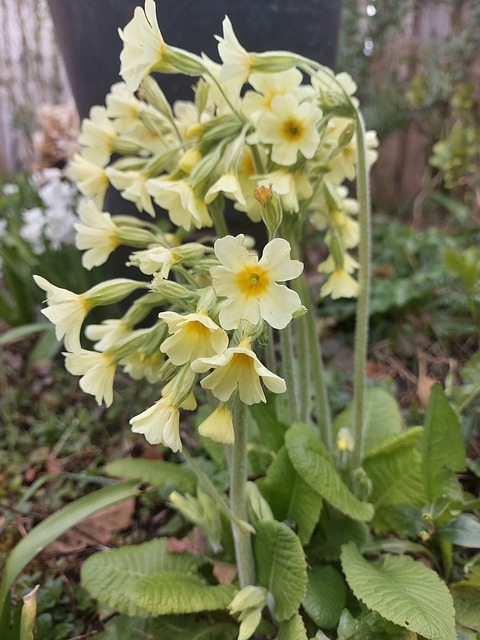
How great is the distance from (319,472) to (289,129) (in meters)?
0.72

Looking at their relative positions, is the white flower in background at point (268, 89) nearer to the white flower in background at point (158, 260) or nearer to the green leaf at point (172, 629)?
the white flower in background at point (158, 260)

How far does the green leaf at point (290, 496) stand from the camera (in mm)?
1267

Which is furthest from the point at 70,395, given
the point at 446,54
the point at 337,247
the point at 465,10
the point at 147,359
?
the point at 465,10

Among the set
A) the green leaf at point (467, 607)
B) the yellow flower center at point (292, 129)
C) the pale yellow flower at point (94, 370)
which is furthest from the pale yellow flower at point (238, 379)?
the green leaf at point (467, 607)

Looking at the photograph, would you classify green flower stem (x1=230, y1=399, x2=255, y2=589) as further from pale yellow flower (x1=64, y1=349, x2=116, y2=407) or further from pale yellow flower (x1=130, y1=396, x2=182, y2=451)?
pale yellow flower (x1=64, y1=349, x2=116, y2=407)

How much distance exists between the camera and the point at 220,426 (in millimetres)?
1018

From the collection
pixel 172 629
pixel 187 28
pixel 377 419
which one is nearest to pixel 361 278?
pixel 377 419

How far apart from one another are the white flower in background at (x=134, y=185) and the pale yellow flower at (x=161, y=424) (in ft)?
1.70

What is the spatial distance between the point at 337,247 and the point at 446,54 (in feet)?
9.63

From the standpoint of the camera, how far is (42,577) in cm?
155

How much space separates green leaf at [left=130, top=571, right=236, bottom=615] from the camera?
3.69 feet

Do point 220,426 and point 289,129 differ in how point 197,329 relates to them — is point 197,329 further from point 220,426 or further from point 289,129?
point 289,129

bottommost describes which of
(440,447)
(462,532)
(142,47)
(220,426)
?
(462,532)

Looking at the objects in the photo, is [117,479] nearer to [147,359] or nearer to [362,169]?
[147,359]
